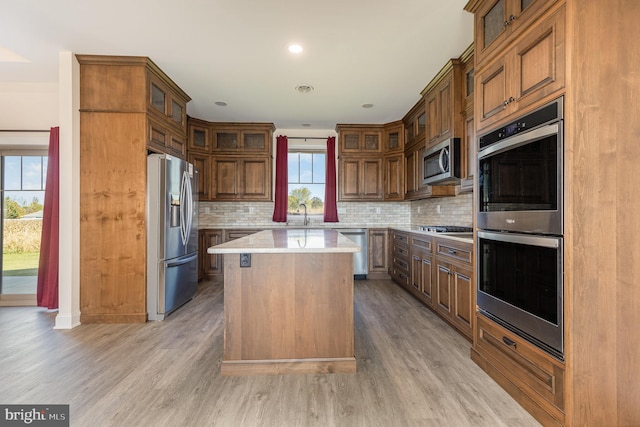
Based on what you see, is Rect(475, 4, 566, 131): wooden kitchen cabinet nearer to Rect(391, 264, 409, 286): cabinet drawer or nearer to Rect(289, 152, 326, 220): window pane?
Rect(391, 264, 409, 286): cabinet drawer

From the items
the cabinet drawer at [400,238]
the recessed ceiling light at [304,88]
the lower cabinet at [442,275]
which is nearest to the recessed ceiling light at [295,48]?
the recessed ceiling light at [304,88]

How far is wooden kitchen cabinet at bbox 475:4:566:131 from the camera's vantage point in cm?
147

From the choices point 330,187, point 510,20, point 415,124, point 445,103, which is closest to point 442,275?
point 445,103

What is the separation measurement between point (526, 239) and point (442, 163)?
1.86m

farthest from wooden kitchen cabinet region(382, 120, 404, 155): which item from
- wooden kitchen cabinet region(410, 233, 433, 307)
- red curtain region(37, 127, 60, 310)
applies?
red curtain region(37, 127, 60, 310)

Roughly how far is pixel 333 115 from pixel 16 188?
169 inches

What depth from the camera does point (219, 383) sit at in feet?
6.42

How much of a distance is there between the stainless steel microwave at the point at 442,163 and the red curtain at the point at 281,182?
2420 mm

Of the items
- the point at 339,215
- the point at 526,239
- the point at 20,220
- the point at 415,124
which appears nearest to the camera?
the point at 526,239

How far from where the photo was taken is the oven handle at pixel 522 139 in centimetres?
149

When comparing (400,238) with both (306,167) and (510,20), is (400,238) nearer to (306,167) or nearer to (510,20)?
(306,167)

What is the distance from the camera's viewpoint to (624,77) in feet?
4.71

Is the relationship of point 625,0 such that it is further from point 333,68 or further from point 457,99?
point 333,68

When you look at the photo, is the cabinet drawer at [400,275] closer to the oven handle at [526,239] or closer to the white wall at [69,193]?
the oven handle at [526,239]
